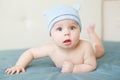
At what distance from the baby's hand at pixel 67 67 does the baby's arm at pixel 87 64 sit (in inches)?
0.6

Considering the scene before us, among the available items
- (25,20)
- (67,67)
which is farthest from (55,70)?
(25,20)

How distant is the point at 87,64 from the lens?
0.86m

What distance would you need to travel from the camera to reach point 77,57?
2.91ft

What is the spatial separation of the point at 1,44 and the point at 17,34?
11cm

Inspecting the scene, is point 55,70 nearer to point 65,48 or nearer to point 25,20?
point 65,48

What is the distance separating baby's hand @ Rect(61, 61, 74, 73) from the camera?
82 cm

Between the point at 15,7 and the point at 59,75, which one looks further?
the point at 15,7

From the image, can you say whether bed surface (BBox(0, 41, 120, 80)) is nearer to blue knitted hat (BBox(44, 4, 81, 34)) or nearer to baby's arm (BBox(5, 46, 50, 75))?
baby's arm (BBox(5, 46, 50, 75))

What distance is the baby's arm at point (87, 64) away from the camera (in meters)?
0.84

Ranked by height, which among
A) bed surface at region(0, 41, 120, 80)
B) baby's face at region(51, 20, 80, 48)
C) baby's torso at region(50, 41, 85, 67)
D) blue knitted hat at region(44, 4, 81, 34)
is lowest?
bed surface at region(0, 41, 120, 80)

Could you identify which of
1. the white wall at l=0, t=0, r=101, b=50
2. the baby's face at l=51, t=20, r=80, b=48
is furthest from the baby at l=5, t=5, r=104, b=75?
the white wall at l=0, t=0, r=101, b=50

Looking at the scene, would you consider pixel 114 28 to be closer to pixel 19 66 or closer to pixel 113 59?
pixel 113 59

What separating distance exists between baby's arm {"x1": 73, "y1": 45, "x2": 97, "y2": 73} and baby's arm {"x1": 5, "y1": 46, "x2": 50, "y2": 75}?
15 centimetres

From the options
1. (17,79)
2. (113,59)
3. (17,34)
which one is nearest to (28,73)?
(17,79)
